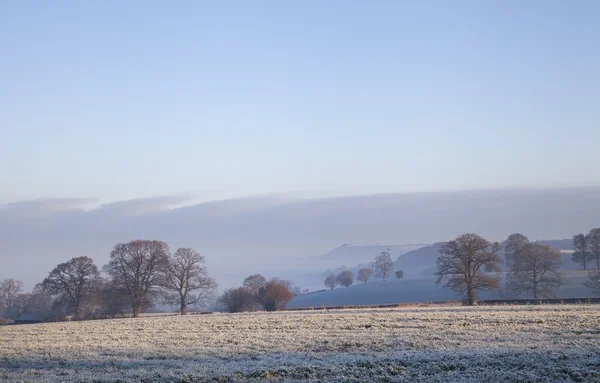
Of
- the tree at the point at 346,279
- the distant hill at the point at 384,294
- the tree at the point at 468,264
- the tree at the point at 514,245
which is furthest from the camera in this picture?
the tree at the point at 346,279

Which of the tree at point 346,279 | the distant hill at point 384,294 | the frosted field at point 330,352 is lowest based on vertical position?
the distant hill at point 384,294

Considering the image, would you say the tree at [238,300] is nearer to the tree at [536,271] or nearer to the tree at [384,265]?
the tree at [536,271]

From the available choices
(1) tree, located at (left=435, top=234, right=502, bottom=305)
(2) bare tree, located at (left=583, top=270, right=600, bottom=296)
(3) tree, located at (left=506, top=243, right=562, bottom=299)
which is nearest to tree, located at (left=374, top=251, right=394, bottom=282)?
(2) bare tree, located at (left=583, top=270, right=600, bottom=296)

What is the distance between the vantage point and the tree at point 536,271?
82938 millimetres

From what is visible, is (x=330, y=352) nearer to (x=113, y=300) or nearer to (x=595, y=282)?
(x=113, y=300)

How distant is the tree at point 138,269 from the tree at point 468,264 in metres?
35.6

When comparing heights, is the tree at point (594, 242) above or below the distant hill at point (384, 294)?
above

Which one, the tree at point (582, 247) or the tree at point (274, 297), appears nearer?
the tree at point (274, 297)

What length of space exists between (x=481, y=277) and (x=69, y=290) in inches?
2029

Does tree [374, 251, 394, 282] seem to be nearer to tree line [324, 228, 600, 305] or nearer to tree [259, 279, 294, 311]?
tree line [324, 228, 600, 305]

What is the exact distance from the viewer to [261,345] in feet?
81.7

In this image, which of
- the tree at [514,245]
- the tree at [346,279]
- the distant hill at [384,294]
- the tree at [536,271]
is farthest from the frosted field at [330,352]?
the tree at [346,279]

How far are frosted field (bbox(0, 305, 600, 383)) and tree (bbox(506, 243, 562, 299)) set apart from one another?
5240 centimetres

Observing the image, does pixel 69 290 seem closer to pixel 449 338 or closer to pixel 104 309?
pixel 104 309
